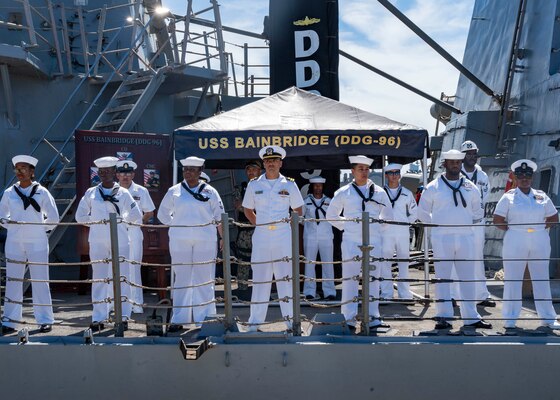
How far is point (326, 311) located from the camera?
7.86 m

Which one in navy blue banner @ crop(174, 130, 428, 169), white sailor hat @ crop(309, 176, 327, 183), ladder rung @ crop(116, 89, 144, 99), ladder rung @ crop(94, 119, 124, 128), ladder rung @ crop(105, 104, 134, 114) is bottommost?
white sailor hat @ crop(309, 176, 327, 183)

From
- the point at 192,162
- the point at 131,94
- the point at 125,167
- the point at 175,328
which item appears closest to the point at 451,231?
the point at 192,162

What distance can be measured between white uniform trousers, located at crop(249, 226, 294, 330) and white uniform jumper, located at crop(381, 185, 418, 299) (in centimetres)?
229

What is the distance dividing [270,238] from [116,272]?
1496 millimetres

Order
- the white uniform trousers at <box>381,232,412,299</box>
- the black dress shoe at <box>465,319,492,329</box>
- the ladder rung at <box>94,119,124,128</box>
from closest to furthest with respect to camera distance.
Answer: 1. the black dress shoe at <box>465,319,492,329</box>
2. the white uniform trousers at <box>381,232,412,299</box>
3. the ladder rung at <box>94,119,124,128</box>

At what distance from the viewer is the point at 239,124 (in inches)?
317

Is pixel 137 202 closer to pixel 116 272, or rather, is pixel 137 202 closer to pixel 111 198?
pixel 111 198

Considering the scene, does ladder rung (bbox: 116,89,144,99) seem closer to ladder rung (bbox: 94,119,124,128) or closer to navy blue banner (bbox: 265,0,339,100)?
ladder rung (bbox: 94,119,124,128)

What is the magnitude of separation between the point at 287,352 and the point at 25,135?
731cm

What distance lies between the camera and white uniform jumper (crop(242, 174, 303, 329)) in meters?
6.57

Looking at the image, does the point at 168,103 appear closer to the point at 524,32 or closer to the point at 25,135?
the point at 25,135

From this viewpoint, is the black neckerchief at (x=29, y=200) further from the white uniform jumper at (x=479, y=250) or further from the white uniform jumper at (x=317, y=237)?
the white uniform jumper at (x=479, y=250)

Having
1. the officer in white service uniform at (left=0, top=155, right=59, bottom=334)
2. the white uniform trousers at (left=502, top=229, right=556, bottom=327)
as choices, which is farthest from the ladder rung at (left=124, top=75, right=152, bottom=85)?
the white uniform trousers at (left=502, top=229, right=556, bottom=327)

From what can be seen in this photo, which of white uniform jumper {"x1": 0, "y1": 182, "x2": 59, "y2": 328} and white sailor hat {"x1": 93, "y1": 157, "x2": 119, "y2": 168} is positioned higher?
white sailor hat {"x1": 93, "y1": 157, "x2": 119, "y2": 168}
